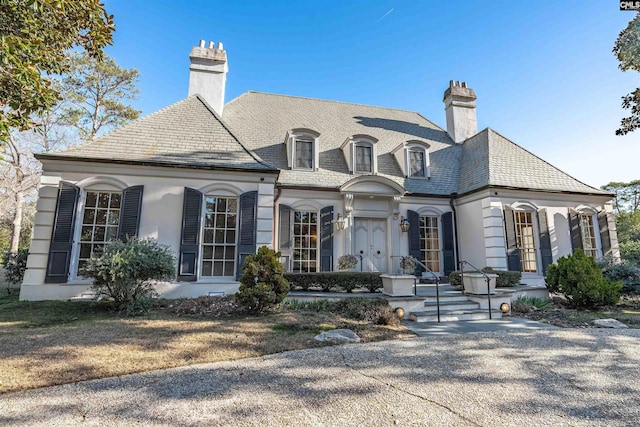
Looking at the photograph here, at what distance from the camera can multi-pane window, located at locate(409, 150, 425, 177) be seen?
11930mm

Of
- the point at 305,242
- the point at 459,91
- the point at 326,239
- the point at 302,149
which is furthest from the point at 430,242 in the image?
the point at 459,91

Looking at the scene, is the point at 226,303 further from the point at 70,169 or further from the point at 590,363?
the point at 590,363

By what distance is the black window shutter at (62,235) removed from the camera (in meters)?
7.45

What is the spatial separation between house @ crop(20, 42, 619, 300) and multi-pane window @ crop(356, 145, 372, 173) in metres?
0.06

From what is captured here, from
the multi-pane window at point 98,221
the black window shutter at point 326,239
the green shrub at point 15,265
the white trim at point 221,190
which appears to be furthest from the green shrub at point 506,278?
the green shrub at point 15,265

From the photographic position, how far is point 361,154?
37.8 feet

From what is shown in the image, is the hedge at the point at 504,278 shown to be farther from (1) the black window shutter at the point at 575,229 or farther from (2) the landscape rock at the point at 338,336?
(2) the landscape rock at the point at 338,336

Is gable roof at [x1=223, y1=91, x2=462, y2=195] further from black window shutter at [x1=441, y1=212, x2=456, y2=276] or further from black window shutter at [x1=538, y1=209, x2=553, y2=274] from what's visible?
black window shutter at [x1=538, y1=209, x2=553, y2=274]

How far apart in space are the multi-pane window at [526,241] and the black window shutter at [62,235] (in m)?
13.9

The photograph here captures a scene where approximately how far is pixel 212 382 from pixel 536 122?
1217cm

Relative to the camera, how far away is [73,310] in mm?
6625

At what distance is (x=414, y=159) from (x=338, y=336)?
9100 mm

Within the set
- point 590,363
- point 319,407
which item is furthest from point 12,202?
point 590,363

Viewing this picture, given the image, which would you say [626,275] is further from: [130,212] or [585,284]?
[130,212]
